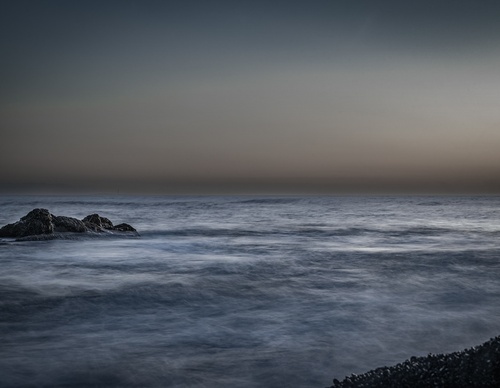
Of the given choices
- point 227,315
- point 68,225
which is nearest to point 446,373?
point 227,315

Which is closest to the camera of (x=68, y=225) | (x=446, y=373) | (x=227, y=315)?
(x=446, y=373)

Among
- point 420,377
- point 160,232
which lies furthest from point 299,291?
point 160,232

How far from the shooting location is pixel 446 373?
3023 millimetres

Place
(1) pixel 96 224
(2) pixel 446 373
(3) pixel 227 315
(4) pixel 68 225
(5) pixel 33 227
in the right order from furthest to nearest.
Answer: (1) pixel 96 224 → (4) pixel 68 225 → (5) pixel 33 227 → (3) pixel 227 315 → (2) pixel 446 373

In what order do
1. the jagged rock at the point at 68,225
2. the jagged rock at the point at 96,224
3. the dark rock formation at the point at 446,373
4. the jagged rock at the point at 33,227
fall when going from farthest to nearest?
the jagged rock at the point at 96,224
the jagged rock at the point at 68,225
the jagged rock at the point at 33,227
the dark rock formation at the point at 446,373

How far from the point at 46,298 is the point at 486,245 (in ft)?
48.5

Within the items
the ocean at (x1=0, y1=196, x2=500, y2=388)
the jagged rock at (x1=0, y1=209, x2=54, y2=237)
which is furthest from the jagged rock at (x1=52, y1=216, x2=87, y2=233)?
the ocean at (x1=0, y1=196, x2=500, y2=388)

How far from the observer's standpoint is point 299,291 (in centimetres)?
853

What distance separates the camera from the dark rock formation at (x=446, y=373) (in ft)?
9.56

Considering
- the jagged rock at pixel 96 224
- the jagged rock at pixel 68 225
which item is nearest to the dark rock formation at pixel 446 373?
the jagged rock at pixel 68 225

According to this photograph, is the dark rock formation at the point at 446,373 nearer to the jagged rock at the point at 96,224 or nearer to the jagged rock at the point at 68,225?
the jagged rock at the point at 68,225

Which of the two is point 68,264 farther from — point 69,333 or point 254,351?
point 254,351

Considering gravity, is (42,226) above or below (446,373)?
above

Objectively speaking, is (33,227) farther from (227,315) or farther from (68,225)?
(227,315)
